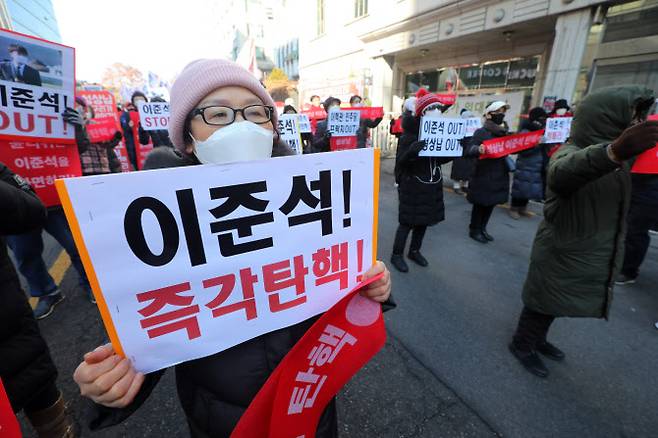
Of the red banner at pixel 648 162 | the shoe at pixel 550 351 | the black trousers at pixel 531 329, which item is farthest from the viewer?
the red banner at pixel 648 162

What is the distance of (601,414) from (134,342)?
266cm

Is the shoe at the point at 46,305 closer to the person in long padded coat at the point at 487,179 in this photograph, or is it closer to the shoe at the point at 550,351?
the shoe at the point at 550,351

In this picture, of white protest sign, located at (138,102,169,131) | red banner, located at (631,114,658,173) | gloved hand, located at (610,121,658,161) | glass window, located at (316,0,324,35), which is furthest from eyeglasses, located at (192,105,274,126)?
glass window, located at (316,0,324,35)

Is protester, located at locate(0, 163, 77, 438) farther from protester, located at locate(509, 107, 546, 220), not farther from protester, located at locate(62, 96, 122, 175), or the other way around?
protester, located at locate(509, 107, 546, 220)

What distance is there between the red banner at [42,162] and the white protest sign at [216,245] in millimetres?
2433

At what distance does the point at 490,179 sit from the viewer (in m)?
4.25

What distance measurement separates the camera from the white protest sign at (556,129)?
4789mm

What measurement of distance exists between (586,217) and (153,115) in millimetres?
6095

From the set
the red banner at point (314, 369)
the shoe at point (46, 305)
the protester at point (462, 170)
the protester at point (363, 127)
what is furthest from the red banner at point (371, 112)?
the red banner at point (314, 369)

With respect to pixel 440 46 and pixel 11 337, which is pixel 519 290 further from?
pixel 440 46

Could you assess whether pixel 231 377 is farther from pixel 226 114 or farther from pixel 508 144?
pixel 508 144

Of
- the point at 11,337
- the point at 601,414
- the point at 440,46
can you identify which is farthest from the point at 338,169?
the point at 440,46

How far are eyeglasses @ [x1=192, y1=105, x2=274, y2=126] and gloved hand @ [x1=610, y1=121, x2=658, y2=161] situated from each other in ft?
5.22

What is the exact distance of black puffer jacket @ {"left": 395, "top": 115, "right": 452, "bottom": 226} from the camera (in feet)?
11.1
